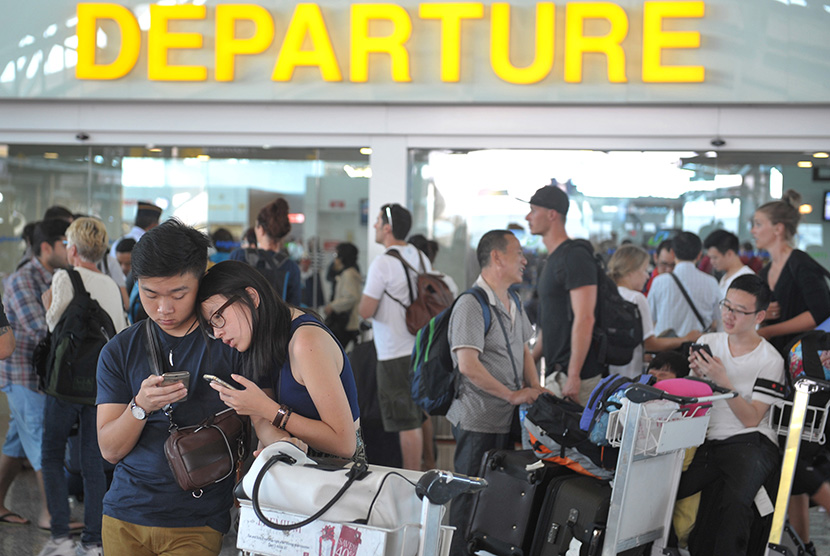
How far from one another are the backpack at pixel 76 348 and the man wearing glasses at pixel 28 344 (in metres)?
0.62

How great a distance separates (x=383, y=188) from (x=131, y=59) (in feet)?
8.60

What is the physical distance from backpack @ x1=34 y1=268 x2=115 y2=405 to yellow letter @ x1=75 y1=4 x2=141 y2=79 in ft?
11.9

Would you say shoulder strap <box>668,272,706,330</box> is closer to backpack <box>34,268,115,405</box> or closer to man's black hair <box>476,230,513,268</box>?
man's black hair <box>476,230,513,268</box>

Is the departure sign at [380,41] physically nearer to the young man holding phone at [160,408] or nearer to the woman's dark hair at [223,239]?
the woman's dark hair at [223,239]

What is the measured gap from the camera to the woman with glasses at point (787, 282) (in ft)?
17.1

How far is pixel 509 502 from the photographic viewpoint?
4023mm

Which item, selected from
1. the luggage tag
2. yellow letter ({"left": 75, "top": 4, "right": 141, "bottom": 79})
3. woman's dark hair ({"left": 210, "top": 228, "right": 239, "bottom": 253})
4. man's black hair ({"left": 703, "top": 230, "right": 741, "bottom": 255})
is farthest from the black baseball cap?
yellow letter ({"left": 75, "top": 4, "right": 141, "bottom": 79})

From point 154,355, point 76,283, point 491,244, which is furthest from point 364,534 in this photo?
point 76,283

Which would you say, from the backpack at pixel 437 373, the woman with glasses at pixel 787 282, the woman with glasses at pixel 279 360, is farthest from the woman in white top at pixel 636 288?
the woman with glasses at pixel 279 360

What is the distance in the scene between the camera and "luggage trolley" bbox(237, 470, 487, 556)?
2053mm

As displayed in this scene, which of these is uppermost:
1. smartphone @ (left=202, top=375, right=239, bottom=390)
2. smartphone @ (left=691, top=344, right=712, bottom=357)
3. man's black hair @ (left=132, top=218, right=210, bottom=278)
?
man's black hair @ (left=132, top=218, right=210, bottom=278)

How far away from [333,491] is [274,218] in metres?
4.01

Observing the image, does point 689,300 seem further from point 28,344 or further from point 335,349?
point 28,344

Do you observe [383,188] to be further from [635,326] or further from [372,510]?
[372,510]
